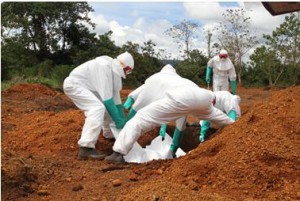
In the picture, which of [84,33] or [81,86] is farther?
[84,33]

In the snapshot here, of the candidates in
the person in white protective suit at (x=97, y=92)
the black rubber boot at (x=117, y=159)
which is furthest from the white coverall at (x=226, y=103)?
the black rubber boot at (x=117, y=159)

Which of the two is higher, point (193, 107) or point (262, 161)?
point (193, 107)

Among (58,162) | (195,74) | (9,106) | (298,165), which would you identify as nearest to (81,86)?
(58,162)

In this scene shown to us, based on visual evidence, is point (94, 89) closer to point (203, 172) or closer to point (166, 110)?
point (166, 110)

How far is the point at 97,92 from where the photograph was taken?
614 cm

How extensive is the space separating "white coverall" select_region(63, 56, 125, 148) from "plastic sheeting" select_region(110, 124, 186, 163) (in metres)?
0.48

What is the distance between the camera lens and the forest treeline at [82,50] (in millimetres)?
19047

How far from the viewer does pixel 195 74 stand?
20609mm

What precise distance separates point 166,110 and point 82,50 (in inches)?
612

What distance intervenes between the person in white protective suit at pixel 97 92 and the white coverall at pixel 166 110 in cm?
48

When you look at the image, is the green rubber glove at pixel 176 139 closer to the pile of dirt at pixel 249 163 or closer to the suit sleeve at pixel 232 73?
the pile of dirt at pixel 249 163

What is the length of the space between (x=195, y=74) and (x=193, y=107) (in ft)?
50.7

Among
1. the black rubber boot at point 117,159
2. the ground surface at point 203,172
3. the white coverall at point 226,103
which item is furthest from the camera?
the white coverall at point 226,103

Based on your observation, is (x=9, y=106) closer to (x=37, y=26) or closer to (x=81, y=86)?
(x=81, y=86)
